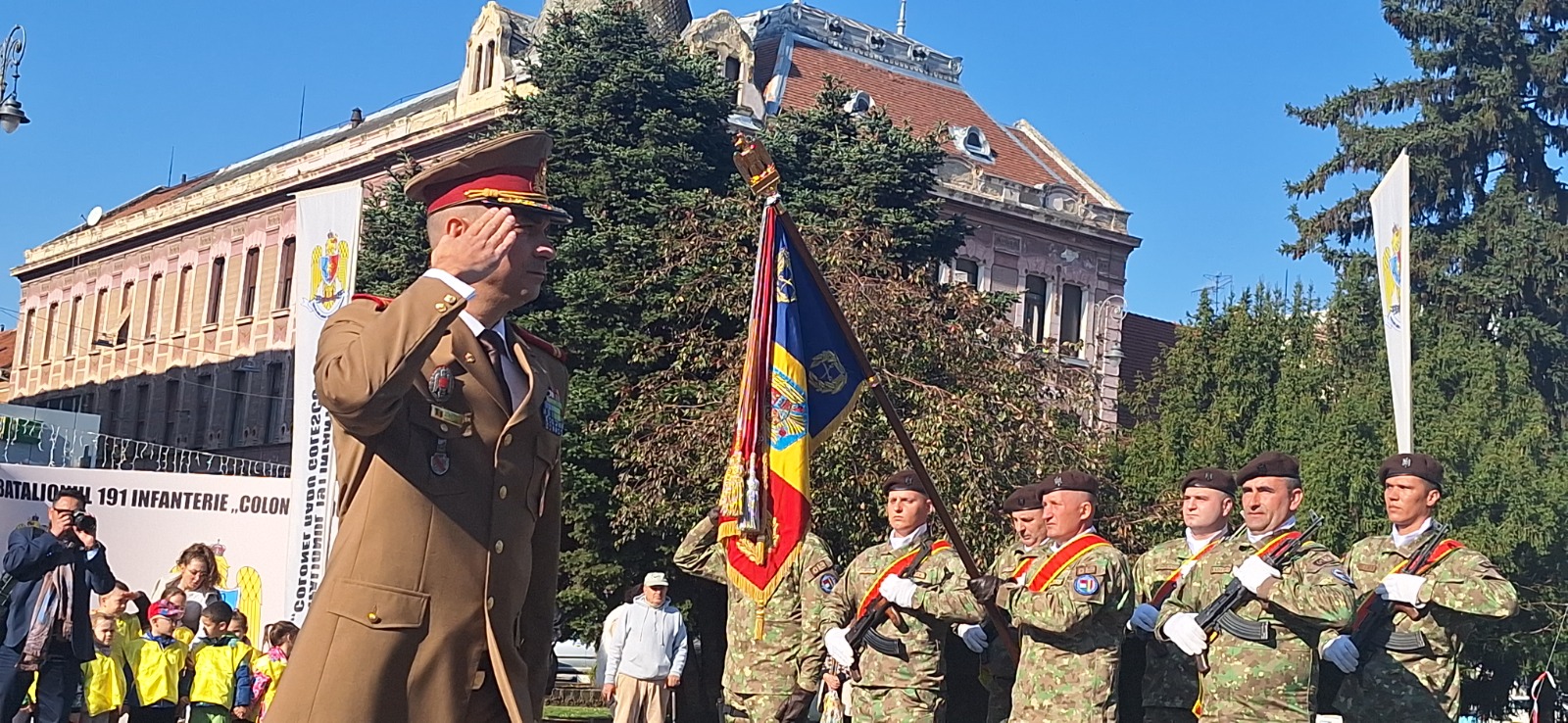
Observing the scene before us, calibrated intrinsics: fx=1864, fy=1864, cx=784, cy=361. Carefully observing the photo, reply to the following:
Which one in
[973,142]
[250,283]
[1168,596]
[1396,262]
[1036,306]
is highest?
[973,142]

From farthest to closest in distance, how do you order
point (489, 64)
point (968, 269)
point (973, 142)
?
point (973, 142)
point (968, 269)
point (489, 64)

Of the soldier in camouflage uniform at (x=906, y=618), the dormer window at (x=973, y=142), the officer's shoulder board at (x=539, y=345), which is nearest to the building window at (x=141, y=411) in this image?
the dormer window at (x=973, y=142)

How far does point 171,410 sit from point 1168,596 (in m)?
49.9

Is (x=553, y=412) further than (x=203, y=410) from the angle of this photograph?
No

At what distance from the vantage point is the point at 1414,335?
30812 mm

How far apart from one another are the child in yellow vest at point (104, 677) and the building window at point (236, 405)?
3934 centimetres

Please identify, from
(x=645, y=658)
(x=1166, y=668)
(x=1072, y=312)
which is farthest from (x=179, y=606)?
(x=1072, y=312)

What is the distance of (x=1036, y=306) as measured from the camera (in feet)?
153

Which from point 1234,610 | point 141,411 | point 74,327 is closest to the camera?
point 1234,610

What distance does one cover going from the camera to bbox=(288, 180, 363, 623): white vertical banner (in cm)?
1482

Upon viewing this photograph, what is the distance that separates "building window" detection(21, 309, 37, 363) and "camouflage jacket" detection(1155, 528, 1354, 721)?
62.1 m

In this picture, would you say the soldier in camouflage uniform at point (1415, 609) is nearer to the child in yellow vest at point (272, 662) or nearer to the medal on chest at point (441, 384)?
the medal on chest at point (441, 384)

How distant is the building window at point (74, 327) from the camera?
61.6m

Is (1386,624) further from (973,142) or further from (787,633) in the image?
(973,142)
